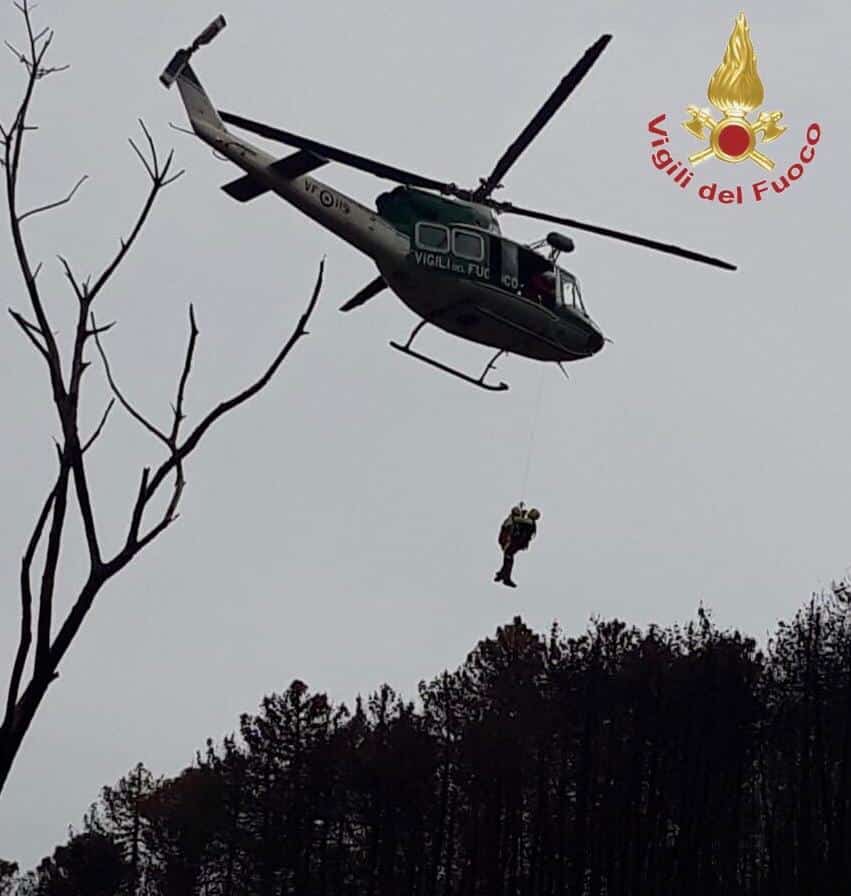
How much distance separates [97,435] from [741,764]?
53421 mm

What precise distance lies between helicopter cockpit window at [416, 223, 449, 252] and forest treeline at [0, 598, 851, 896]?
28191 millimetres

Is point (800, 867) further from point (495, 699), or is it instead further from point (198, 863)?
point (198, 863)

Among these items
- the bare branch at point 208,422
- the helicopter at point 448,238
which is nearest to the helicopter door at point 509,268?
the helicopter at point 448,238

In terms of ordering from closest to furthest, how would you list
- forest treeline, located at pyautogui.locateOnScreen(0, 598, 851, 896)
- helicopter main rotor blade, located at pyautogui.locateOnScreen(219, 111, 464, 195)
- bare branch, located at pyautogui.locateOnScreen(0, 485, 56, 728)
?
bare branch, located at pyautogui.locateOnScreen(0, 485, 56, 728) → helicopter main rotor blade, located at pyautogui.locateOnScreen(219, 111, 464, 195) → forest treeline, located at pyautogui.locateOnScreen(0, 598, 851, 896)

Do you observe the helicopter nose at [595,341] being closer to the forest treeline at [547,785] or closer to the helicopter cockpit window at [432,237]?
the helicopter cockpit window at [432,237]

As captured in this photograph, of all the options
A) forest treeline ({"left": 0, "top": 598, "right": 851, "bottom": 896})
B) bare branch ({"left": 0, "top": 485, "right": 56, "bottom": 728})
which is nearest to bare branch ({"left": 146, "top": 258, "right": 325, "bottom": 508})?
bare branch ({"left": 0, "top": 485, "right": 56, "bottom": 728})

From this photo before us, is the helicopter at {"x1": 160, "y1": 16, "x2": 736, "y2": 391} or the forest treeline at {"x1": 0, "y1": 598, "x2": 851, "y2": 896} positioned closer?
the helicopter at {"x1": 160, "y1": 16, "x2": 736, "y2": 391}

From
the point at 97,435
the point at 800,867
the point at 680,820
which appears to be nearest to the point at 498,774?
the point at 680,820

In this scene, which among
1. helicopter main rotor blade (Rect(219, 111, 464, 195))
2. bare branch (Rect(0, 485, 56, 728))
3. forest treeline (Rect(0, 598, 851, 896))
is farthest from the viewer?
forest treeline (Rect(0, 598, 851, 896))

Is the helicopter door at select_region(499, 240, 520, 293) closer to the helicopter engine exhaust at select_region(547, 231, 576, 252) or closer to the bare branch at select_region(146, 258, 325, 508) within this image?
the helicopter engine exhaust at select_region(547, 231, 576, 252)

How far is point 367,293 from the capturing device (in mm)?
31562

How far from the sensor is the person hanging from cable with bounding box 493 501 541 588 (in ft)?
87.9

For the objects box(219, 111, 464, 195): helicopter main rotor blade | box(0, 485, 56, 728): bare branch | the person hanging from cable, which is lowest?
box(0, 485, 56, 728): bare branch

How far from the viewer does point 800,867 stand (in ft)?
167
